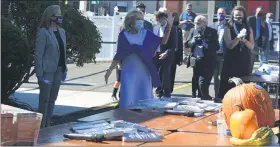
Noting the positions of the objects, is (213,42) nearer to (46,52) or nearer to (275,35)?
(46,52)

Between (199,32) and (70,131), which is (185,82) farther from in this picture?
(70,131)

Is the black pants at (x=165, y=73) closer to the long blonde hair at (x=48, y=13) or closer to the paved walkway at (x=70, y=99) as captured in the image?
the paved walkway at (x=70, y=99)

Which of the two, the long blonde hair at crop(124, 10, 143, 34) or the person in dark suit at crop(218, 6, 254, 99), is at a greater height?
the long blonde hair at crop(124, 10, 143, 34)

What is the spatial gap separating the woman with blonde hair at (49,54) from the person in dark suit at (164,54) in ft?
10.5

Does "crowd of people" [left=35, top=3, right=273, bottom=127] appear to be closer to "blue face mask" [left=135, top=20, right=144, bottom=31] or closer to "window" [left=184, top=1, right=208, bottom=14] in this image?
"blue face mask" [left=135, top=20, right=144, bottom=31]

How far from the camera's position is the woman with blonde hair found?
761 centimetres

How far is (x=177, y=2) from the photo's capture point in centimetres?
3077

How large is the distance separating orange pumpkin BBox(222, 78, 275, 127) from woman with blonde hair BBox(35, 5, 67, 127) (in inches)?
131

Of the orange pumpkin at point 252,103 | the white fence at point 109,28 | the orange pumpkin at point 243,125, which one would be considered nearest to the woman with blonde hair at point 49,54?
the orange pumpkin at point 252,103

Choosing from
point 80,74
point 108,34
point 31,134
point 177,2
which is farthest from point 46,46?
point 177,2

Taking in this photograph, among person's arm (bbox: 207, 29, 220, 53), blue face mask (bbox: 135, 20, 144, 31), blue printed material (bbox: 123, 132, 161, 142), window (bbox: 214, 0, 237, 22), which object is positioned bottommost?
blue printed material (bbox: 123, 132, 161, 142)

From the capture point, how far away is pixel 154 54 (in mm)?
8242

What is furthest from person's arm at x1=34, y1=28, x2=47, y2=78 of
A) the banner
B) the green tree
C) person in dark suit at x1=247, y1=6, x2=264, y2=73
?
the banner

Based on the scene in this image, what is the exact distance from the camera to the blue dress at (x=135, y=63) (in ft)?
24.6
